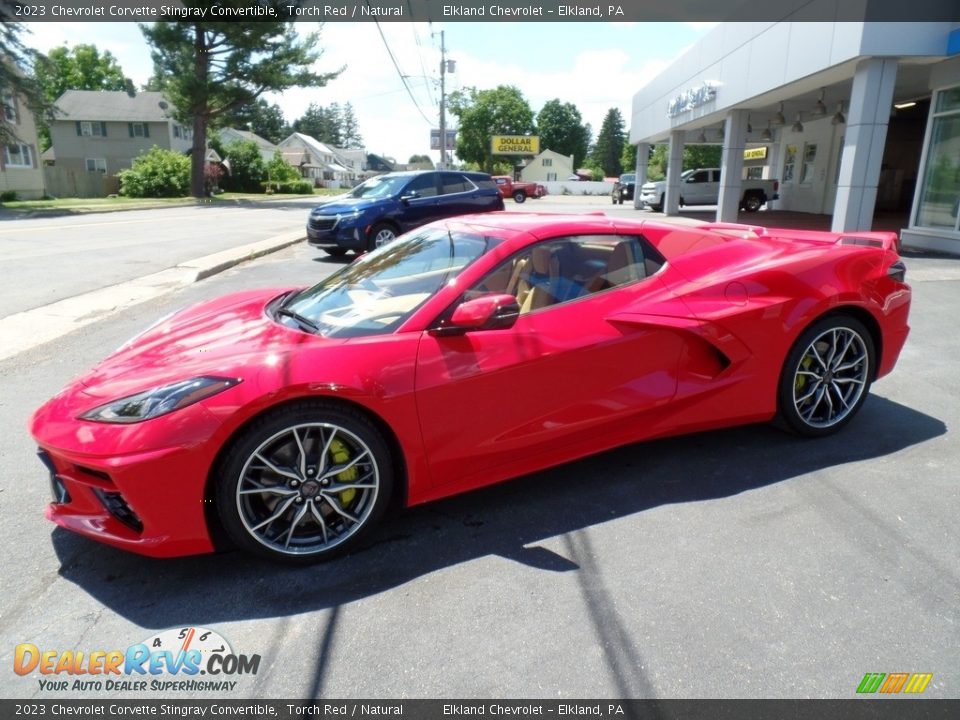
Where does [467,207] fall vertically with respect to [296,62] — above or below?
below

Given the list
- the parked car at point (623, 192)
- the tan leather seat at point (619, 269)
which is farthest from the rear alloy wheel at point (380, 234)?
the parked car at point (623, 192)

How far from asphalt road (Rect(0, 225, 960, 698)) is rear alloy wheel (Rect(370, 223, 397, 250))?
872cm

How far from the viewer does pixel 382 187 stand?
13062mm

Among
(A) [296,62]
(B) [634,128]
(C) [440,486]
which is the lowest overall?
(C) [440,486]

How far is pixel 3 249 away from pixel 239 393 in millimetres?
13559

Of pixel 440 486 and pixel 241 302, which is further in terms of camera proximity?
pixel 241 302

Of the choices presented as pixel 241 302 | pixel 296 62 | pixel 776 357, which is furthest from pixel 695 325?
pixel 296 62

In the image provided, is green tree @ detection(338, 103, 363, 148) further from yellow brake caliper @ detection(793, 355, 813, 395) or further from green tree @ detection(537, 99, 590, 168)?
yellow brake caliper @ detection(793, 355, 813, 395)

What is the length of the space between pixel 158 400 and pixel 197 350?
Answer: 17.5 inches

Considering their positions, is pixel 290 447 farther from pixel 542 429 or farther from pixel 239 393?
pixel 542 429

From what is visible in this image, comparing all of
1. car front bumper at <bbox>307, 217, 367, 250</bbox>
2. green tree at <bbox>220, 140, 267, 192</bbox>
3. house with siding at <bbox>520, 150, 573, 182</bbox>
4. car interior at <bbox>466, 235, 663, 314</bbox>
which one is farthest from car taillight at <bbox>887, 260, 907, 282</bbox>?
house with siding at <bbox>520, 150, 573, 182</bbox>

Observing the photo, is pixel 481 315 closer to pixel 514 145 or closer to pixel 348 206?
pixel 348 206

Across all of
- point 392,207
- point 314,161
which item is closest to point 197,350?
point 392,207

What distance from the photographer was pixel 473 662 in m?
2.27
